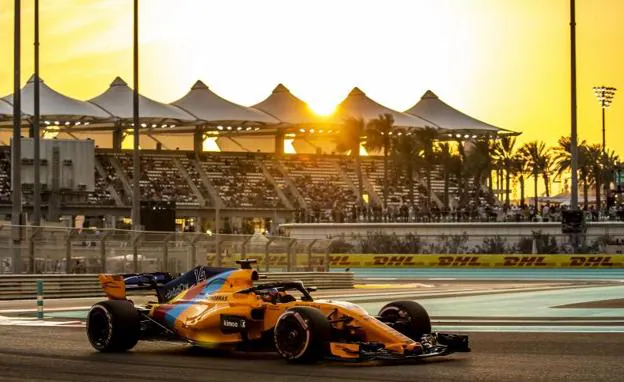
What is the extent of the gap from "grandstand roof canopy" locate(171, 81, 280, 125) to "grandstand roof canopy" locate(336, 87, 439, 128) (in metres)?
7.17

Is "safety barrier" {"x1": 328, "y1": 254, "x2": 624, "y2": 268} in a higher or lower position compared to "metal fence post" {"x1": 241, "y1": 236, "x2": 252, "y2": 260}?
lower

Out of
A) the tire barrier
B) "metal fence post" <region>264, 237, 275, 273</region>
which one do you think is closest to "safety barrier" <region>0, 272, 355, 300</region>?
the tire barrier

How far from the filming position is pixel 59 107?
97.5m

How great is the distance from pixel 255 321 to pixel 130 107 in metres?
86.6

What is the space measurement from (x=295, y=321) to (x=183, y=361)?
183 centimetres

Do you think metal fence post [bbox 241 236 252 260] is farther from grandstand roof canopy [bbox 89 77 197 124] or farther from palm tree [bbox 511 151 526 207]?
palm tree [bbox 511 151 526 207]

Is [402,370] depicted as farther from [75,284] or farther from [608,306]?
[75,284]

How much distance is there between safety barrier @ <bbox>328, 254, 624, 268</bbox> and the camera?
5925cm

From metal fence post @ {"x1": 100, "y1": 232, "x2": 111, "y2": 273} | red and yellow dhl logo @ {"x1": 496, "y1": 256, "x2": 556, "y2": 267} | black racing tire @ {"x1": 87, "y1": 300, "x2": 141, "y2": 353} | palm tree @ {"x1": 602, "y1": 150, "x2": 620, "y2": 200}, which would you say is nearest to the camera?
black racing tire @ {"x1": 87, "y1": 300, "x2": 141, "y2": 353}

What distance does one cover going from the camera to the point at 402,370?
14.7 metres

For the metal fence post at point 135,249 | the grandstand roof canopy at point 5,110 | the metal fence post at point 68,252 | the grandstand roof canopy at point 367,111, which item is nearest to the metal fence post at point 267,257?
the metal fence post at point 135,249

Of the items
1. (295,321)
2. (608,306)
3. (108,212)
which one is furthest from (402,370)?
(108,212)

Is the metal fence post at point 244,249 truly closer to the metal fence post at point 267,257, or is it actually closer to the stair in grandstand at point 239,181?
the metal fence post at point 267,257

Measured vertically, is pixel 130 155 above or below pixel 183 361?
above
